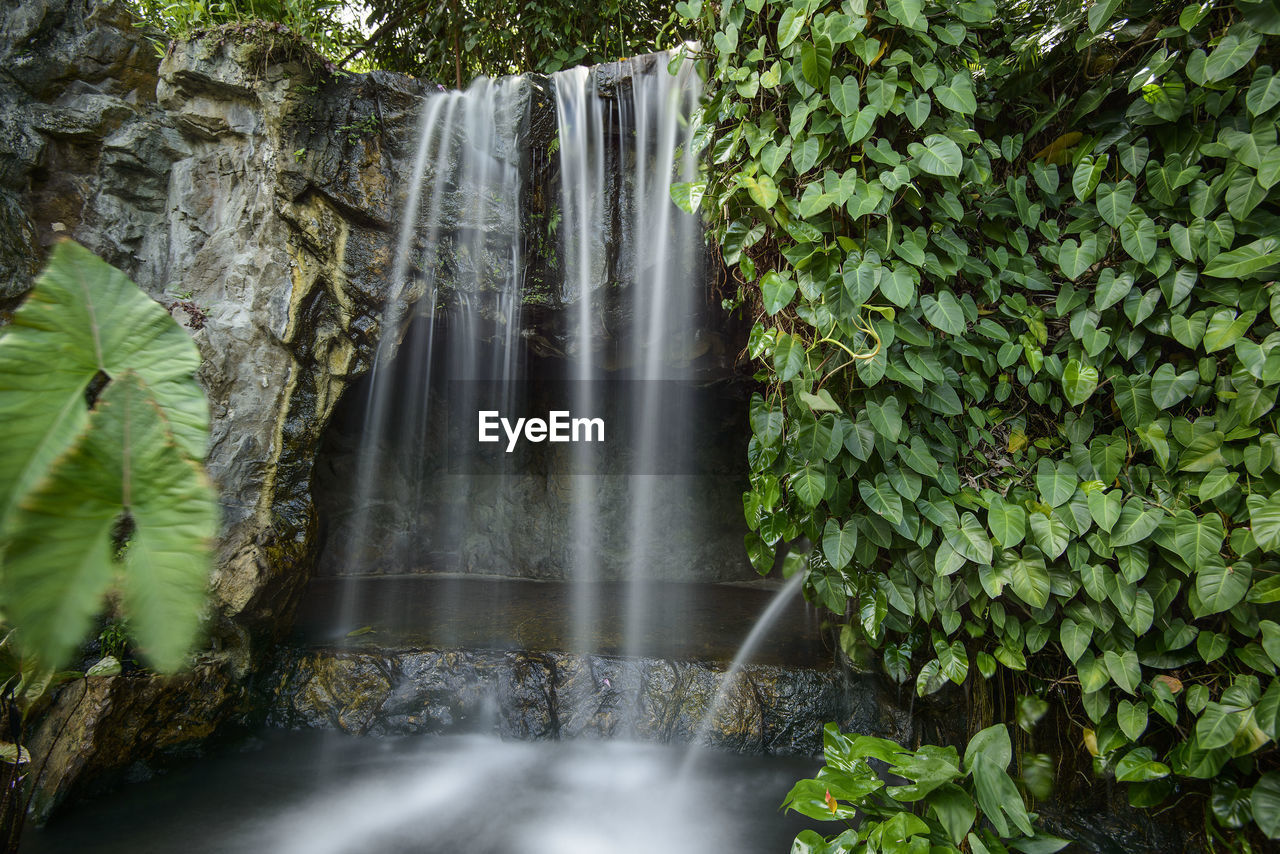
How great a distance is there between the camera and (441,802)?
111 inches

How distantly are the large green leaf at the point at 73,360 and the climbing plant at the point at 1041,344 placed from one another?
1.65 metres

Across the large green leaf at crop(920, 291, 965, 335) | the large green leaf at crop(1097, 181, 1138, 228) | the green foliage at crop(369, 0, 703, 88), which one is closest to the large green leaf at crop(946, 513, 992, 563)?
the large green leaf at crop(920, 291, 965, 335)

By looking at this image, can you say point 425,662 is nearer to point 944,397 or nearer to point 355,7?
point 944,397

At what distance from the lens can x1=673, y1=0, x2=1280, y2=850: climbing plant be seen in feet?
5.99

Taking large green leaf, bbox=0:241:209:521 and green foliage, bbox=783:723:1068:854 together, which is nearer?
large green leaf, bbox=0:241:209:521

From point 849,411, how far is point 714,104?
1.26 meters

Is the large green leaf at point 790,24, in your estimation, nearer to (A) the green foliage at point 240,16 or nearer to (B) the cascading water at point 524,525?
(B) the cascading water at point 524,525

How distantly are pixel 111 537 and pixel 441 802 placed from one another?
8.70 ft

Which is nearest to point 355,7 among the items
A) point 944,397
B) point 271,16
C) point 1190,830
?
point 271,16

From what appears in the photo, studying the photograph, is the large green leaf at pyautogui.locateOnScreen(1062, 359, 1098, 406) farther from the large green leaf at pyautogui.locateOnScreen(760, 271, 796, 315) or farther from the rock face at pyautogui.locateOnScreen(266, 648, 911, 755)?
the rock face at pyautogui.locateOnScreen(266, 648, 911, 755)

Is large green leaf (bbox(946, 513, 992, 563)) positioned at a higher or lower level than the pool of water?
higher

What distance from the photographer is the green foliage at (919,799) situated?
1560 millimetres

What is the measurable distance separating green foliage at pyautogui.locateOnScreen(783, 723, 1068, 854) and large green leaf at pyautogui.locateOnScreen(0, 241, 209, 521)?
5.04 ft

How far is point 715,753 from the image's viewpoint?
3.10 meters
